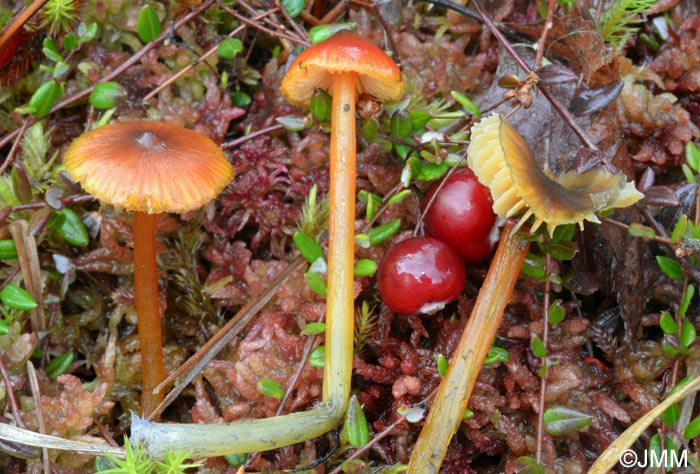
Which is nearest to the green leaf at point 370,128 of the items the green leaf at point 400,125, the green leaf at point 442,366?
the green leaf at point 400,125

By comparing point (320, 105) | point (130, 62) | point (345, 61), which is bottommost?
point (320, 105)

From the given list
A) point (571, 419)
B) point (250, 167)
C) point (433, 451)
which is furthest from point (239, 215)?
point (571, 419)

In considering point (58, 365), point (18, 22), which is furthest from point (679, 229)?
point (18, 22)

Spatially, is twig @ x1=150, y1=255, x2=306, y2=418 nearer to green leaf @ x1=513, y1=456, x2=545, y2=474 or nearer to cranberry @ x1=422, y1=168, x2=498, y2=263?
cranberry @ x1=422, y1=168, x2=498, y2=263

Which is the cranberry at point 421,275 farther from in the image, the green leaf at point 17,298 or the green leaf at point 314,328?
the green leaf at point 17,298

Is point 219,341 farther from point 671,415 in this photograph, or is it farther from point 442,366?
point 671,415

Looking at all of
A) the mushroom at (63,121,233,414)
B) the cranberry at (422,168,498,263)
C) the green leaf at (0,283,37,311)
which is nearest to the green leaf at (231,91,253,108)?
the mushroom at (63,121,233,414)

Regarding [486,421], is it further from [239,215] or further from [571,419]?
[239,215]
